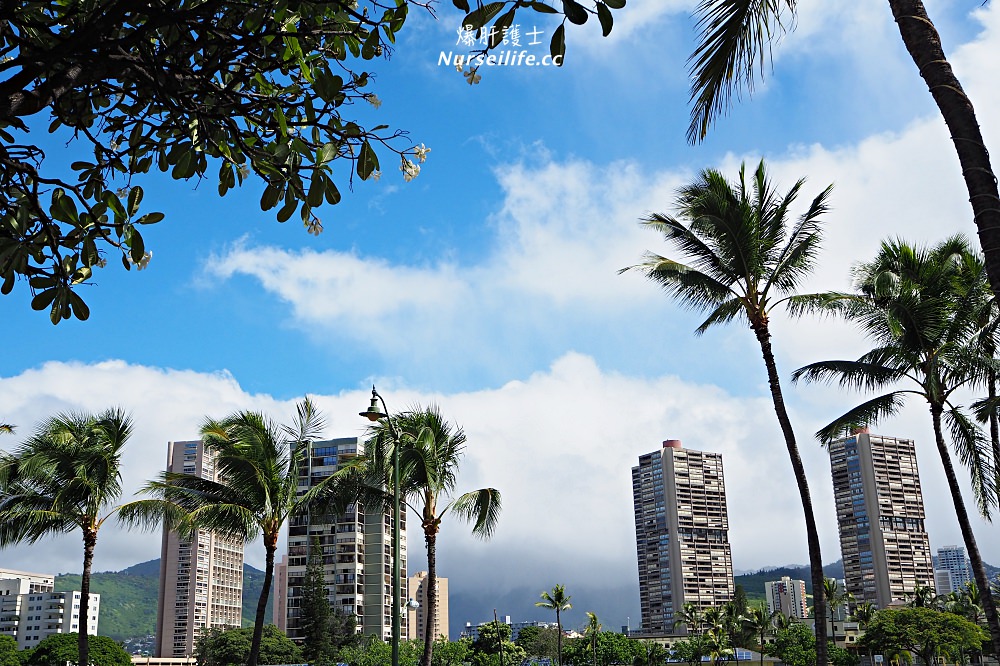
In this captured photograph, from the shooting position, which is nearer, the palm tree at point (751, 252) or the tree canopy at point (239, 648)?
the palm tree at point (751, 252)

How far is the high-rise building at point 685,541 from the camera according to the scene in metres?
141

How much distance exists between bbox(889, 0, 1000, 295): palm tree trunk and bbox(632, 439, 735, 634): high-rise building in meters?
139

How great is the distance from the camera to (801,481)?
15.8m

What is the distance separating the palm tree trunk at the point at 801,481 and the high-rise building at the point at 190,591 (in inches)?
4404

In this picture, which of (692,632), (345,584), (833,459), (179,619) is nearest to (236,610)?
(179,619)

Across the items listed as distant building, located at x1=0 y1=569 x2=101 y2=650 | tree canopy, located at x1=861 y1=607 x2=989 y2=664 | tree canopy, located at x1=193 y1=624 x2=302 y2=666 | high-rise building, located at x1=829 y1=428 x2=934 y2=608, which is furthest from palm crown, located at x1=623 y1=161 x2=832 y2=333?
distant building, located at x1=0 y1=569 x2=101 y2=650

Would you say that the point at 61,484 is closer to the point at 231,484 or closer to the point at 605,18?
the point at 231,484

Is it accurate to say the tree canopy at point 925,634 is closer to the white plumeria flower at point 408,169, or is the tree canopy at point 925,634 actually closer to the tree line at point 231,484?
the tree line at point 231,484

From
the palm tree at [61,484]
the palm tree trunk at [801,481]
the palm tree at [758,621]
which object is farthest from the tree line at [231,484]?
the palm tree at [758,621]

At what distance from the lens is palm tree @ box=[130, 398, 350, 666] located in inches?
773

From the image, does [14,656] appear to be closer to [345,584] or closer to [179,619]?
[345,584]

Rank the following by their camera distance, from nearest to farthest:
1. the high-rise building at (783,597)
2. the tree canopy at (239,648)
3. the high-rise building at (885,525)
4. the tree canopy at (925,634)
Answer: the tree canopy at (925,634) < the tree canopy at (239,648) < the high-rise building at (885,525) < the high-rise building at (783,597)

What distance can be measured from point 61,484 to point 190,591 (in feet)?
375

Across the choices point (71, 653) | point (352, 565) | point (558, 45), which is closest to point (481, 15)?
point (558, 45)
